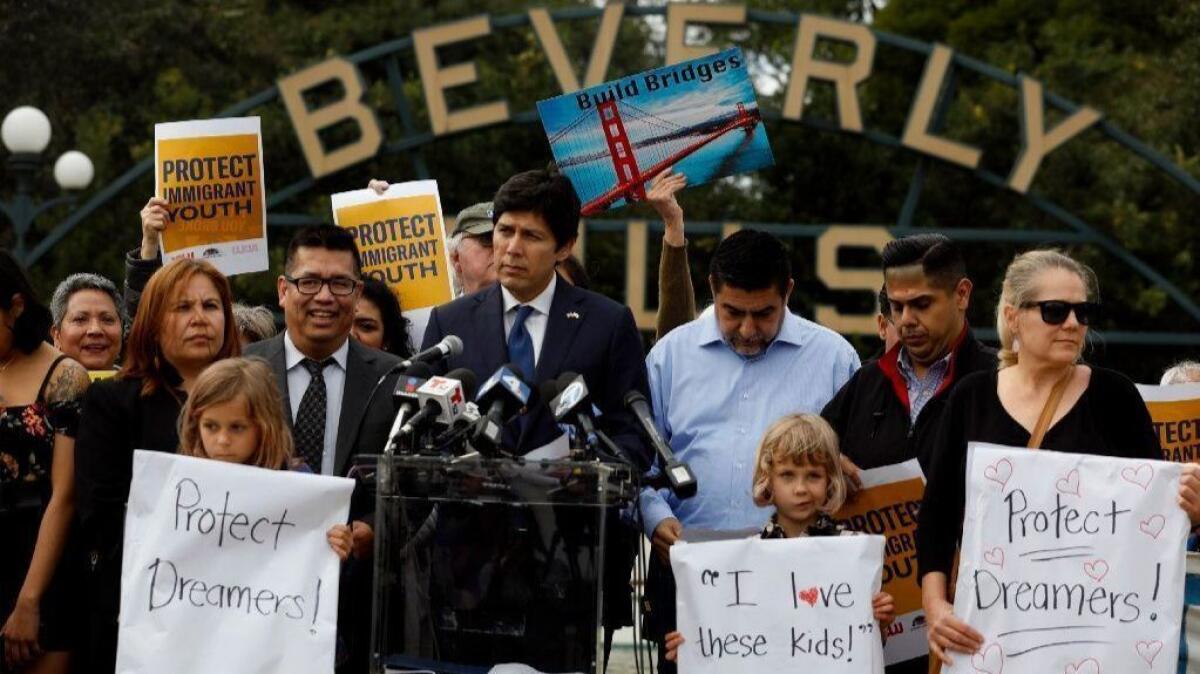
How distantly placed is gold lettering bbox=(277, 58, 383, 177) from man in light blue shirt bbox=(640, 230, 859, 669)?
54.5 feet

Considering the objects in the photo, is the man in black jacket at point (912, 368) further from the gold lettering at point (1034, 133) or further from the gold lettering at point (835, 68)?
the gold lettering at point (1034, 133)

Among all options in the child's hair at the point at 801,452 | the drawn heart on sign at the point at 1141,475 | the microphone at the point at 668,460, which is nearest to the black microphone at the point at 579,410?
the microphone at the point at 668,460

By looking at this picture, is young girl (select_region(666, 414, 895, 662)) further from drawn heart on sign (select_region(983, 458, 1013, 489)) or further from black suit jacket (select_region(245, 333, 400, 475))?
black suit jacket (select_region(245, 333, 400, 475))

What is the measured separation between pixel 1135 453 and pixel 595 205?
205 centimetres

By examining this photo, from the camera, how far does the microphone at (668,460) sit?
5180 millimetres

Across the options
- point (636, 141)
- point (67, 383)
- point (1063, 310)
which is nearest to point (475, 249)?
point (636, 141)

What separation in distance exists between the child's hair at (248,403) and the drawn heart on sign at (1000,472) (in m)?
1.99

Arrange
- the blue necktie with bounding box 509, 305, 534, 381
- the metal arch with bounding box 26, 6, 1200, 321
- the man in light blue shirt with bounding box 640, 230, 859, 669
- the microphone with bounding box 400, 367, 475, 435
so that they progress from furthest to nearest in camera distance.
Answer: the metal arch with bounding box 26, 6, 1200, 321 < the man in light blue shirt with bounding box 640, 230, 859, 669 < the blue necktie with bounding box 509, 305, 534, 381 < the microphone with bounding box 400, 367, 475, 435

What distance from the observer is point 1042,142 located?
2308cm

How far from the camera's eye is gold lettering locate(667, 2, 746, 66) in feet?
71.1

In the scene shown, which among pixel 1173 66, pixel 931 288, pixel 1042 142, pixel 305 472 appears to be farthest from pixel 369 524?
pixel 1173 66

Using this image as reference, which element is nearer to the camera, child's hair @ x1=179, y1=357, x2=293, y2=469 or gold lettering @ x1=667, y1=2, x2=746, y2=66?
child's hair @ x1=179, y1=357, x2=293, y2=469

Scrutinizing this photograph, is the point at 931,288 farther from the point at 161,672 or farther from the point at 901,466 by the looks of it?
the point at 161,672


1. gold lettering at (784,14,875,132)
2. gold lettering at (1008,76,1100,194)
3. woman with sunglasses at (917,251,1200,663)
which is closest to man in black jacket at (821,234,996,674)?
woman with sunglasses at (917,251,1200,663)
